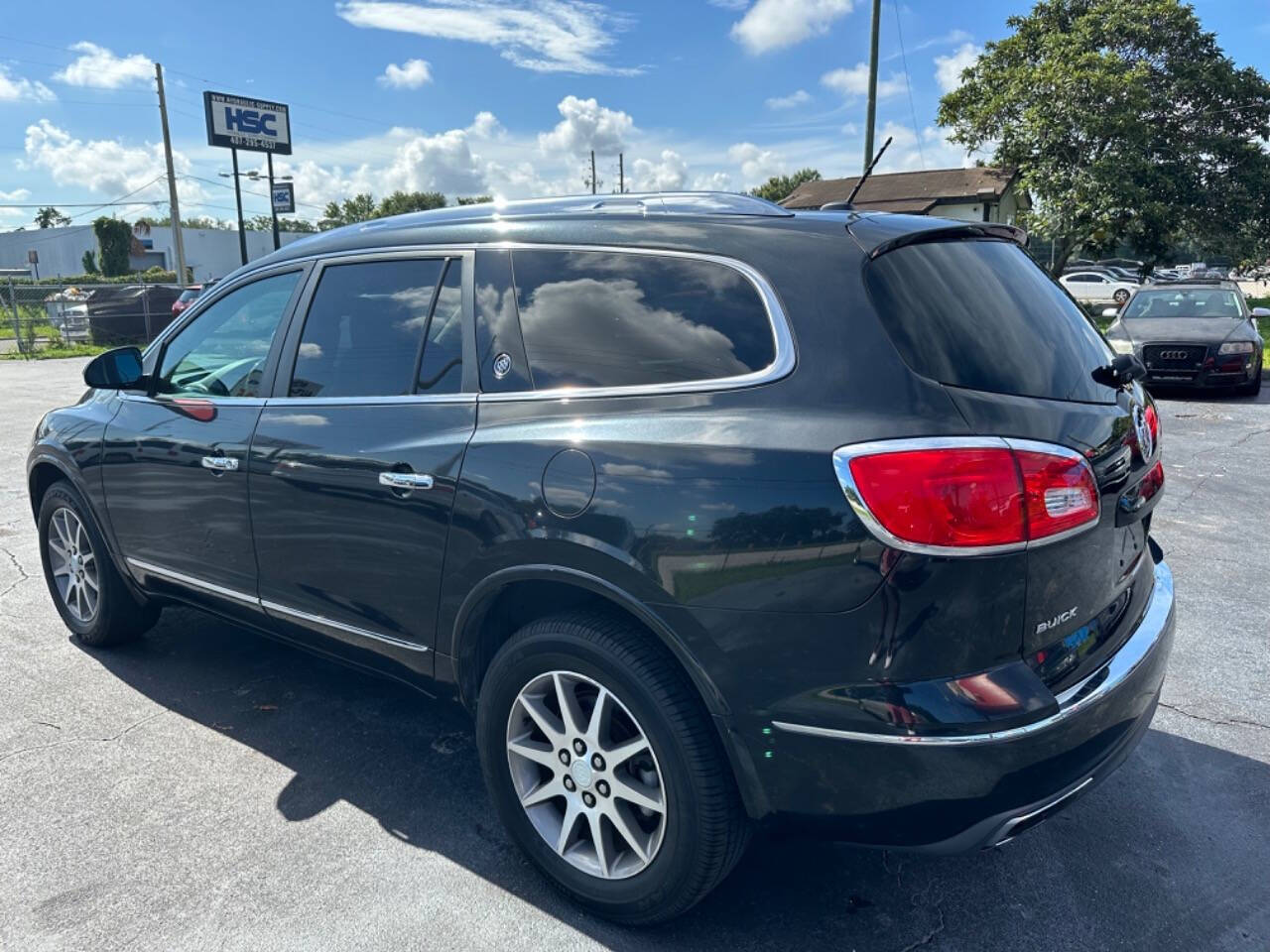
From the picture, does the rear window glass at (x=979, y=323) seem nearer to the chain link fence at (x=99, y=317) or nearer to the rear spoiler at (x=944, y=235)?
the rear spoiler at (x=944, y=235)

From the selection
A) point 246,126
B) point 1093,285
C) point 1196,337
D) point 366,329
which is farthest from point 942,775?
point 246,126

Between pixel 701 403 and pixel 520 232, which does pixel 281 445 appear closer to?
pixel 520 232

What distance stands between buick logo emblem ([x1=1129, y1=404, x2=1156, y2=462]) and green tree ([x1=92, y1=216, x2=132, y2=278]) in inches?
2502

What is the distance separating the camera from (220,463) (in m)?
3.38

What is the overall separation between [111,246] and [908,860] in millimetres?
64549

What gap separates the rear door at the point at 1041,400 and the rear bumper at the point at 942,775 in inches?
5.6

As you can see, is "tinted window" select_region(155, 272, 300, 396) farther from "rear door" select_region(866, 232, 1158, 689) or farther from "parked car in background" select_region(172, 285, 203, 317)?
"parked car in background" select_region(172, 285, 203, 317)

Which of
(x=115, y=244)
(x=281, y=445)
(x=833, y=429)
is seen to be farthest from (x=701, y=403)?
(x=115, y=244)

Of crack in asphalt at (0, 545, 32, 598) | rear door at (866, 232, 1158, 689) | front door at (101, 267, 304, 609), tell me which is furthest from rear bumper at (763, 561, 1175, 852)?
crack in asphalt at (0, 545, 32, 598)

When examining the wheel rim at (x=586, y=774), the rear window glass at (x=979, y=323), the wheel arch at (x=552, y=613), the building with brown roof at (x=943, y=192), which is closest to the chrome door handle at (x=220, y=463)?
the wheel arch at (x=552, y=613)

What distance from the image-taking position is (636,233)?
2.59 metres

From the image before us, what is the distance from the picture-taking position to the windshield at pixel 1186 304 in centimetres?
1294

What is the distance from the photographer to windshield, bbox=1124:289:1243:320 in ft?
42.4

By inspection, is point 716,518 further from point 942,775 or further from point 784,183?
point 784,183
